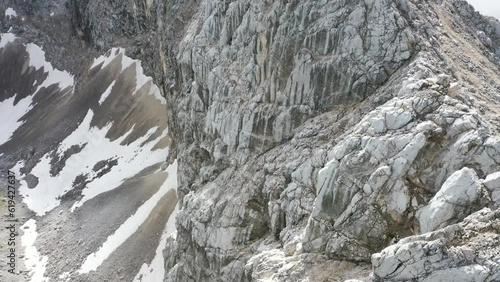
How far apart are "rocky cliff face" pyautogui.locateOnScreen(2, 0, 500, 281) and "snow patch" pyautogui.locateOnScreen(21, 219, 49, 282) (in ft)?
98.9

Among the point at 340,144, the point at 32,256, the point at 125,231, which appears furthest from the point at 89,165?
the point at 340,144

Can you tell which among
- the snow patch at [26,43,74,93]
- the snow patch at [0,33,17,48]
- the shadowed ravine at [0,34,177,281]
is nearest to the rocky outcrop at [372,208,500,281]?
the shadowed ravine at [0,34,177,281]

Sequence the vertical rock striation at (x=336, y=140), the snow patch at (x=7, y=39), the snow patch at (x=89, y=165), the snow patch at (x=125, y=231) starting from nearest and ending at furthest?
the vertical rock striation at (x=336, y=140) → the snow patch at (x=125, y=231) → the snow patch at (x=89, y=165) → the snow patch at (x=7, y=39)

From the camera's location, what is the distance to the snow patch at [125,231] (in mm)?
55875

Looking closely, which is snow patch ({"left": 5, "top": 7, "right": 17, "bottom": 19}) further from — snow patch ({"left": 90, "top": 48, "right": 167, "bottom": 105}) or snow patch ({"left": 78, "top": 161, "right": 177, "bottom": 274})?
snow patch ({"left": 78, "top": 161, "right": 177, "bottom": 274})

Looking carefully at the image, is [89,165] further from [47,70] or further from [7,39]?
[7,39]

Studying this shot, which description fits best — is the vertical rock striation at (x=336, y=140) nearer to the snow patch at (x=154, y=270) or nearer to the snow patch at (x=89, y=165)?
the snow patch at (x=154, y=270)

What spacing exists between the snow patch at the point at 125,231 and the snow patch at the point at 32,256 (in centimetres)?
716

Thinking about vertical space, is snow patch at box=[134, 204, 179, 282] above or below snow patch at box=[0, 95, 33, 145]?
below

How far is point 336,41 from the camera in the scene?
1096 inches

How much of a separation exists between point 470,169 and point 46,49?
134 metres

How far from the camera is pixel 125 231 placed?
58.2 meters

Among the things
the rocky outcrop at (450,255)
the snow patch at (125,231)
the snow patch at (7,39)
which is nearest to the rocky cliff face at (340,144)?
the rocky outcrop at (450,255)

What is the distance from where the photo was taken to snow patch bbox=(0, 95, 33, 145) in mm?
104238
